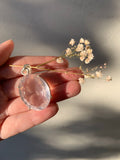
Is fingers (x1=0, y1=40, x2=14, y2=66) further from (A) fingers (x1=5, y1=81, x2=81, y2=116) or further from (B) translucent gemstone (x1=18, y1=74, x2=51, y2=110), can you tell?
(A) fingers (x1=5, y1=81, x2=81, y2=116)

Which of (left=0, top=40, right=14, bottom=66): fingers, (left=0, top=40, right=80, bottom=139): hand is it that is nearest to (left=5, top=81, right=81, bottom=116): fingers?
(left=0, top=40, right=80, bottom=139): hand

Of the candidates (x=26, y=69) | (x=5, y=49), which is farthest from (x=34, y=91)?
(x=5, y=49)

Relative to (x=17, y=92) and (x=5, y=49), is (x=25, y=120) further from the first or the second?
(x=5, y=49)

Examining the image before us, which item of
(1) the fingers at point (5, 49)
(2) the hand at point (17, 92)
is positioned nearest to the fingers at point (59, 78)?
(2) the hand at point (17, 92)

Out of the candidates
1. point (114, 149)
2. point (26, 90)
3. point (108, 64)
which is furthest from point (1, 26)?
point (114, 149)

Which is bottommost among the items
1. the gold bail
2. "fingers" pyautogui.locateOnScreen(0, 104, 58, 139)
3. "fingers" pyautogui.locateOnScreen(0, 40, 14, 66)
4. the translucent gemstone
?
"fingers" pyautogui.locateOnScreen(0, 104, 58, 139)

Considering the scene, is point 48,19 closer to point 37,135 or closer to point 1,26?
point 1,26

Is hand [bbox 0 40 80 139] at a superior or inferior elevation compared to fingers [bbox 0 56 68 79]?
inferior

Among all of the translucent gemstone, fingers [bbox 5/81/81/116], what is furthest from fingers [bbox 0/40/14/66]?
fingers [bbox 5/81/81/116]
